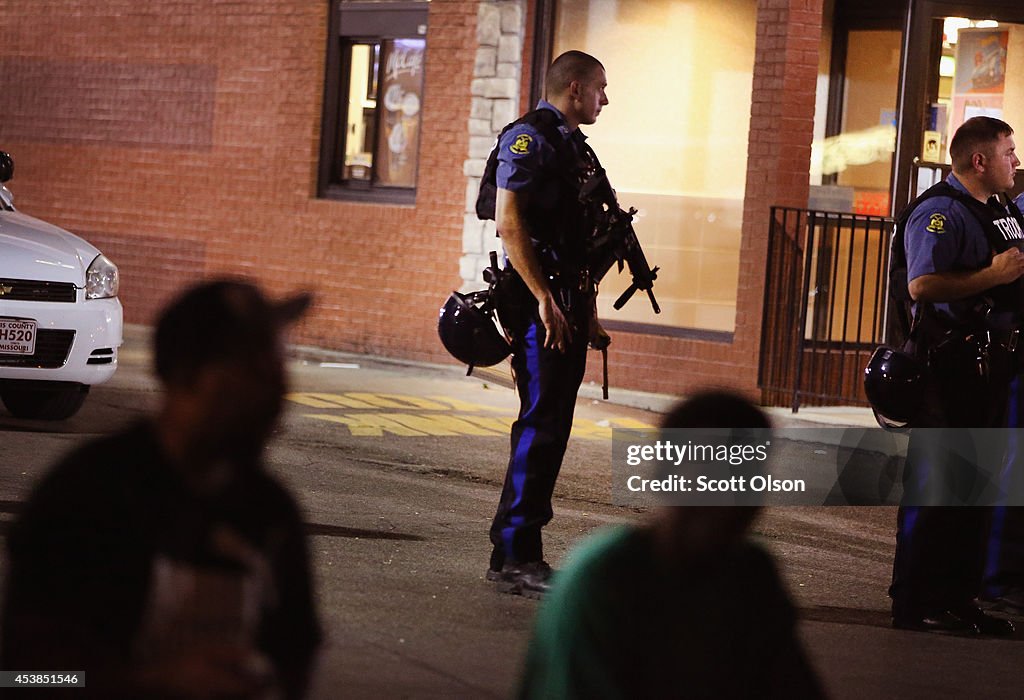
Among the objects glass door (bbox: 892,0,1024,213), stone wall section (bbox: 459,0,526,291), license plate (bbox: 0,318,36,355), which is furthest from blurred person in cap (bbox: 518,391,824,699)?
stone wall section (bbox: 459,0,526,291)

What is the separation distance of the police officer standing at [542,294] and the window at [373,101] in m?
8.62

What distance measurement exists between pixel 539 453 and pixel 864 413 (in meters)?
6.58

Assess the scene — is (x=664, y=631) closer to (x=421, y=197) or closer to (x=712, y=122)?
(x=712, y=122)

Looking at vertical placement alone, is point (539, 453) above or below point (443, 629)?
above

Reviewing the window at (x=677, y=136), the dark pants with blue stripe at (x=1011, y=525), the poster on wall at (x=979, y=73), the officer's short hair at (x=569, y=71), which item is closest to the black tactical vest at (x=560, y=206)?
the officer's short hair at (x=569, y=71)

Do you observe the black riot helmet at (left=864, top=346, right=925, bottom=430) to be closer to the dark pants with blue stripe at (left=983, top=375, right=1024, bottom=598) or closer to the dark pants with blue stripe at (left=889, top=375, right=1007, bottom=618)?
the dark pants with blue stripe at (left=889, top=375, right=1007, bottom=618)

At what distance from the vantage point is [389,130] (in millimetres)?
15547

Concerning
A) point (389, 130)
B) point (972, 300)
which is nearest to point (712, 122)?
point (389, 130)

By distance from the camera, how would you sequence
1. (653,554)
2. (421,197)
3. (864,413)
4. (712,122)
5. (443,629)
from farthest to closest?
(421,197), (712,122), (864,413), (443,629), (653,554)

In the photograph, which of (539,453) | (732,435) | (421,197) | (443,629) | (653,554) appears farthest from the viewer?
(421,197)

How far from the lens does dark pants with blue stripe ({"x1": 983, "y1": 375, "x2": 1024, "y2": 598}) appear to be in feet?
22.0

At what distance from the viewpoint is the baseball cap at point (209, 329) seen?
256 cm

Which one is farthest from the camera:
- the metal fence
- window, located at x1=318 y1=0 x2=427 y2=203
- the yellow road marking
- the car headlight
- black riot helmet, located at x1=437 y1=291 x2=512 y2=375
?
window, located at x1=318 y1=0 x2=427 y2=203

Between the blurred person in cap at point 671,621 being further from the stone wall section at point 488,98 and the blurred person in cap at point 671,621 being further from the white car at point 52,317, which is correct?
the stone wall section at point 488,98
